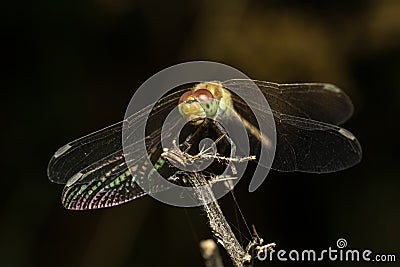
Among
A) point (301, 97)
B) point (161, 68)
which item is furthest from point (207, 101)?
point (161, 68)

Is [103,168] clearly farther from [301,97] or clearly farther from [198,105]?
[301,97]

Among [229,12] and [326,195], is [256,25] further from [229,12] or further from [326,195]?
[326,195]

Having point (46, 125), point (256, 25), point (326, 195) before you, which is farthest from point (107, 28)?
point (326, 195)

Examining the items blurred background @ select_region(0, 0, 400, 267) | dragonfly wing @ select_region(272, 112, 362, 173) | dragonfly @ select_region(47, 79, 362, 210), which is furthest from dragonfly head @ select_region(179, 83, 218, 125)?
blurred background @ select_region(0, 0, 400, 267)
